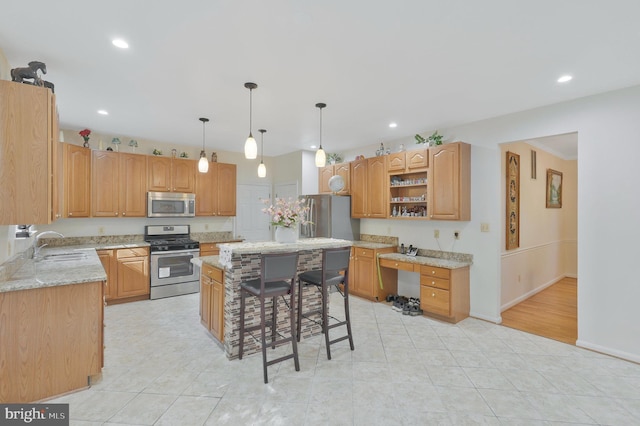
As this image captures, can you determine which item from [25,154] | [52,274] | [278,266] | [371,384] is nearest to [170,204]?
[52,274]

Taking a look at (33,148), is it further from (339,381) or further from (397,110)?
(397,110)

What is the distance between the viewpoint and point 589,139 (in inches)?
130

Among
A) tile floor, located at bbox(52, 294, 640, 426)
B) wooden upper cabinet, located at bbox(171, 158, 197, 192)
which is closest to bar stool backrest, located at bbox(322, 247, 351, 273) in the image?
tile floor, located at bbox(52, 294, 640, 426)

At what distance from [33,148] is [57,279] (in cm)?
103

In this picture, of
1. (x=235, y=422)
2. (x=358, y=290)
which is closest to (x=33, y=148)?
(x=235, y=422)

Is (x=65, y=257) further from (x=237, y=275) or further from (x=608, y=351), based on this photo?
(x=608, y=351)

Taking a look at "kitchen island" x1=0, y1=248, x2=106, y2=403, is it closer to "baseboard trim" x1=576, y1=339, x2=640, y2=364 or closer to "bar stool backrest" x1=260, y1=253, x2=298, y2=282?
"bar stool backrest" x1=260, y1=253, x2=298, y2=282

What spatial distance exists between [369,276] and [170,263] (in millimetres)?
3338

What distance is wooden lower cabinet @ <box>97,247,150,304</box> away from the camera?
15.3 feet

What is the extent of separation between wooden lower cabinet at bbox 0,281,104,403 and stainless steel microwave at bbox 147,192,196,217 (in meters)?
2.96

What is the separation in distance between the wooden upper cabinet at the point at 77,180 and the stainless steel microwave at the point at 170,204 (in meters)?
0.86

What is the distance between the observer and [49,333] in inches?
93.6

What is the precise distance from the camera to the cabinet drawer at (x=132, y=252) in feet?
15.6

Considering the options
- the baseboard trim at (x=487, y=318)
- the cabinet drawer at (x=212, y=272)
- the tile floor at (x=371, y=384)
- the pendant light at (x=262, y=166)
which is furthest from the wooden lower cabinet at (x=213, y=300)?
the baseboard trim at (x=487, y=318)
